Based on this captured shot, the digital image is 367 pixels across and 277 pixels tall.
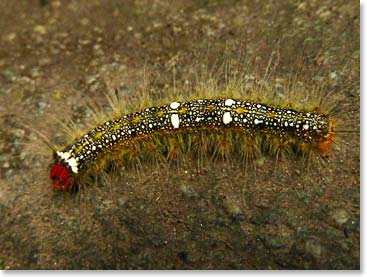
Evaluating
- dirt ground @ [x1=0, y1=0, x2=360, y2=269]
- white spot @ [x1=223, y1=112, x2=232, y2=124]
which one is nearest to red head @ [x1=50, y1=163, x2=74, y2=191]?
dirt ground @ [x1=0, y1=0, x2=360, y2=269]

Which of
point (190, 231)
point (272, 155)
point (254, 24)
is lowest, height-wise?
point (190, 231)

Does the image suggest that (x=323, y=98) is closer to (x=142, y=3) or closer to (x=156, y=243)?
(x=156, y=243)

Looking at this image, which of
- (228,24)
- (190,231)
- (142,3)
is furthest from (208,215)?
(142,3)

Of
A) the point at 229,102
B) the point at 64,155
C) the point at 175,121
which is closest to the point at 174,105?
the point at 175,121

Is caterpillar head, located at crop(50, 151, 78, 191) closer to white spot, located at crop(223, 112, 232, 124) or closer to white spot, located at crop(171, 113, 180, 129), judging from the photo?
white spot, located at crop(171, 113, 180, 129)

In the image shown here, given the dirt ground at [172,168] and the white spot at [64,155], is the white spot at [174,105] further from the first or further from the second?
the white spot at [64,155]

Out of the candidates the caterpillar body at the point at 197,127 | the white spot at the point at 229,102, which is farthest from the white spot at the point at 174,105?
the white spot at the point at 229,102
